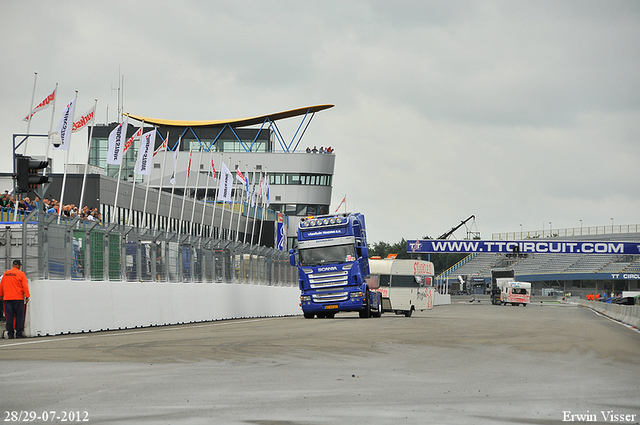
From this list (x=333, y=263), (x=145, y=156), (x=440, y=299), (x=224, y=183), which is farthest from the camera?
(x=440, y=299)

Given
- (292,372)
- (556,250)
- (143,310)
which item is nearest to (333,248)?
(143,310)

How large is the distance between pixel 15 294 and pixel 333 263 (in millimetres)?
14894

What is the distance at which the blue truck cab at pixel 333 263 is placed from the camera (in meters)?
30.8

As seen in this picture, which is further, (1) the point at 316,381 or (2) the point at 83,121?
(2) the point at 83,121

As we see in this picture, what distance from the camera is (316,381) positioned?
32.6ft

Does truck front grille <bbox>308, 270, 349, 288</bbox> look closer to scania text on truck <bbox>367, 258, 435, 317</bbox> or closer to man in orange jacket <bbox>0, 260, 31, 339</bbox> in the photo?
scania text on truck <bbox>367, 258, 435, 317</bbox>

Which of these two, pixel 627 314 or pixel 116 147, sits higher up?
pixel 116 147

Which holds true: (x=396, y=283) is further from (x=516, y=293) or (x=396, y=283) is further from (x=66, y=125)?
(x=516, y=293)

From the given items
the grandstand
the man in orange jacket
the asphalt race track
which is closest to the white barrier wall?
the man in orange jacket

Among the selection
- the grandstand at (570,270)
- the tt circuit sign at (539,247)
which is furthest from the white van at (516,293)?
the grandstand at (570,270)

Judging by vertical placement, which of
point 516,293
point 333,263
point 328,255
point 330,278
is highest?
point 328,255

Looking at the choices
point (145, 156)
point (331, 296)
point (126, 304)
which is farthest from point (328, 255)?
point (145, 156)

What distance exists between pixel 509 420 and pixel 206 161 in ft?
300

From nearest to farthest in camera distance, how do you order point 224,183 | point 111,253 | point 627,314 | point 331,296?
point 111,253 < point 331,296 < point 627,314 < point 224,183
